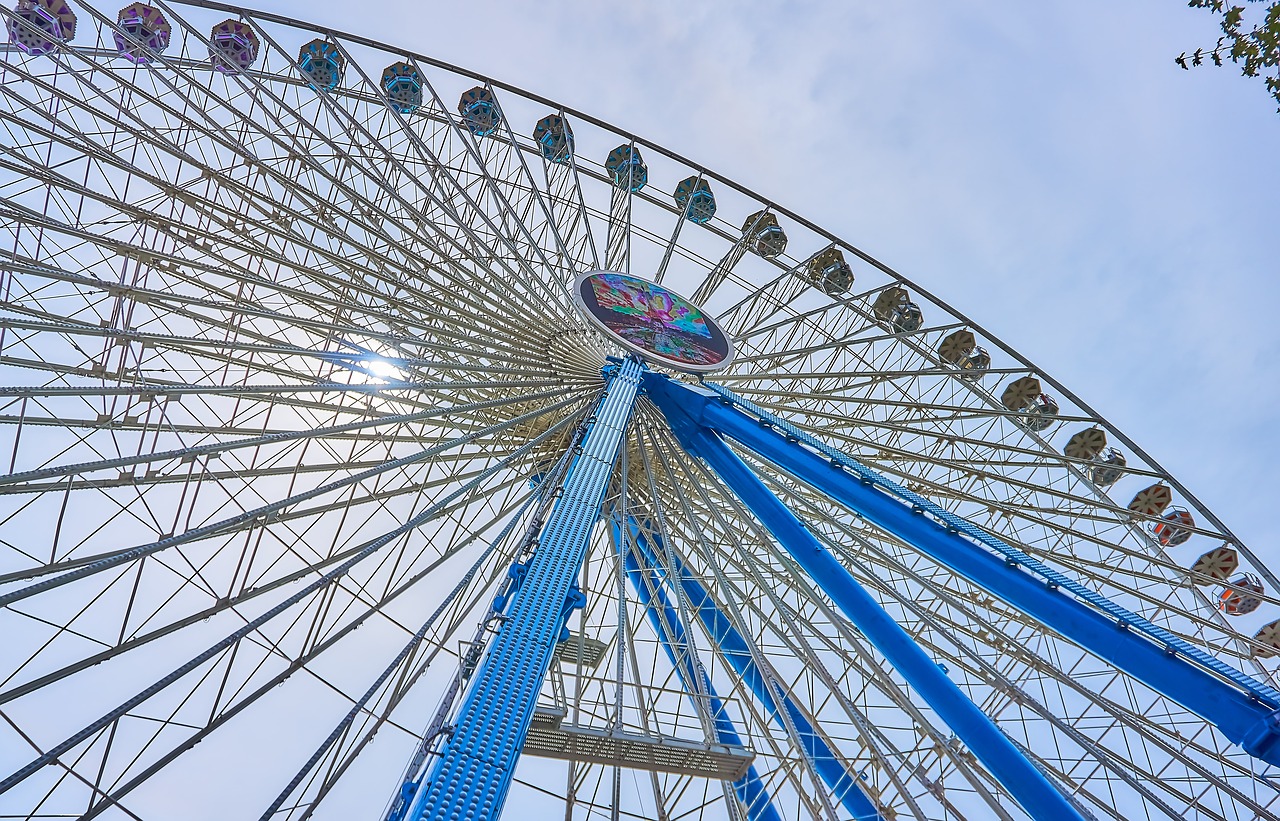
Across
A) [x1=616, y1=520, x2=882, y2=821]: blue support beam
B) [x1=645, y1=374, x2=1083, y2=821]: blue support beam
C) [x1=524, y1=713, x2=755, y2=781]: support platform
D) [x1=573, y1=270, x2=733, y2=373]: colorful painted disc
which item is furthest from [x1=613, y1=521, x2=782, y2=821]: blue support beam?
[x1=573, y1=270, x2=733, y2=373]: colorful painted disc

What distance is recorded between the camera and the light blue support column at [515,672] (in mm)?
8172

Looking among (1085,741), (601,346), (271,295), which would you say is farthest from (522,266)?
(1085,741)

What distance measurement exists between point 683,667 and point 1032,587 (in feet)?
19.3

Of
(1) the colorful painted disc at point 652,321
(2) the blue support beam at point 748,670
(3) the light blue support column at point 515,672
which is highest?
(1) the colorful painted disc at point 652,321

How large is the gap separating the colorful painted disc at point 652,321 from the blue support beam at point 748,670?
3466mm

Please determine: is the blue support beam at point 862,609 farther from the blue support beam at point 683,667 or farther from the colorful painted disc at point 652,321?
the blue support beam at point 683,667

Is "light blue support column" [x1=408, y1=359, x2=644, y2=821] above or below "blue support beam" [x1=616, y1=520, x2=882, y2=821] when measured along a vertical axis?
below

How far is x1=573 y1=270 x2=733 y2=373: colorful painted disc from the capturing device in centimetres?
1791

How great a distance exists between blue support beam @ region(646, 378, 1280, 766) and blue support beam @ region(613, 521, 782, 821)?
9.61ft

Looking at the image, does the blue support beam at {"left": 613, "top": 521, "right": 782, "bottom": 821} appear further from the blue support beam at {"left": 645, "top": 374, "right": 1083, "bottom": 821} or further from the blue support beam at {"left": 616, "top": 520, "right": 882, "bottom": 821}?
the blue support beam at {"left": 645, "top": 374, "right": 1083, "bottom": 821}

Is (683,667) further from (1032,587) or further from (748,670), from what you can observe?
(1032,587)

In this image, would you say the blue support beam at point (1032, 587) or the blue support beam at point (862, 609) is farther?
the blue support beam at point (862, 609)

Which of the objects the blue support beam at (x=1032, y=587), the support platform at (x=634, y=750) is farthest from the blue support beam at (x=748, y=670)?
the support platform at (x=634, y=750)

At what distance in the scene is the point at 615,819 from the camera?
1395 centimetres
